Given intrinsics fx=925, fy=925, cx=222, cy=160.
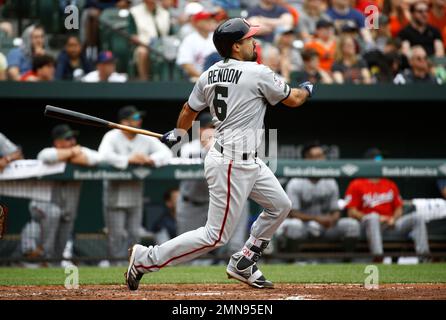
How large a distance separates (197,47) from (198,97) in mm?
5500

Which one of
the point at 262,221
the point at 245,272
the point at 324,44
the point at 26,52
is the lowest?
the point at 245,272

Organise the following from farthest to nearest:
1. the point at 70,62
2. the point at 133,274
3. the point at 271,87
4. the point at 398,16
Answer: the point at 398,16, the point at 70,62, the point at 133,274, the point at 271,87

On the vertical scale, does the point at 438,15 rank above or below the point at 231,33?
above

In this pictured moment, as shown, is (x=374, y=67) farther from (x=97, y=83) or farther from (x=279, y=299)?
(x=279, y=299)

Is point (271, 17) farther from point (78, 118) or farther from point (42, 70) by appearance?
point (78, 118)

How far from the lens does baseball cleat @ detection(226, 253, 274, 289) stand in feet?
22.4

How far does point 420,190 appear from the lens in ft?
35.2

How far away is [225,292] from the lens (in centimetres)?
670

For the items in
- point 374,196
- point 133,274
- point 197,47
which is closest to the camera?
point 133,274

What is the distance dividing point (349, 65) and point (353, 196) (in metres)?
2.56

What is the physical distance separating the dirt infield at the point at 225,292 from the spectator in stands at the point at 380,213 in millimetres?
3050

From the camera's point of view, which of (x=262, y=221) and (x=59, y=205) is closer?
(x=262, y=221)

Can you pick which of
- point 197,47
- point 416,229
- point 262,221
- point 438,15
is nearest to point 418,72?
point 438,15
